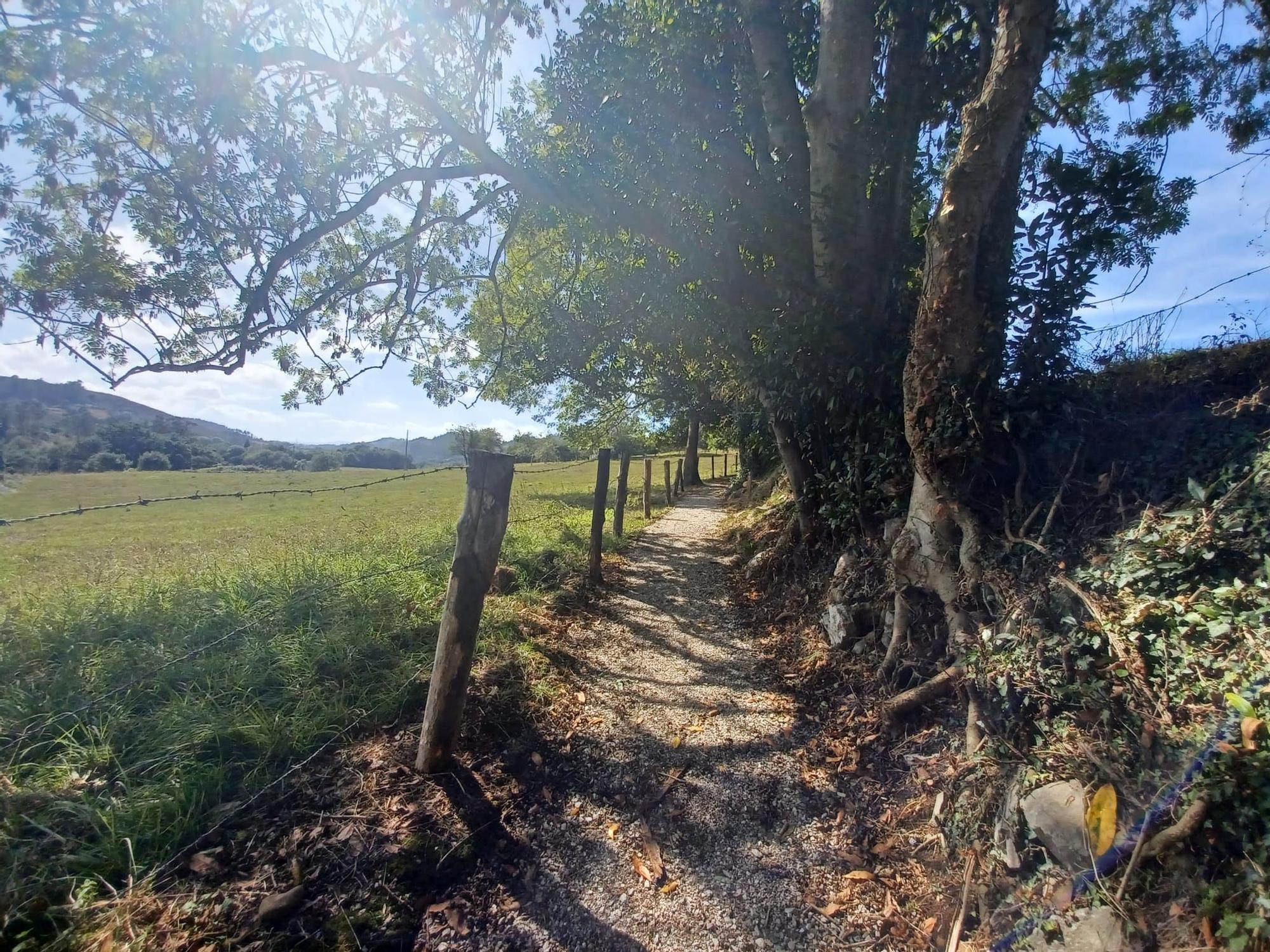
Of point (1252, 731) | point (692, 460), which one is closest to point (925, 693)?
point (1252, 731)

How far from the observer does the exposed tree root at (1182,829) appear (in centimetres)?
170

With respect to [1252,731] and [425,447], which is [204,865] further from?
[425,447]

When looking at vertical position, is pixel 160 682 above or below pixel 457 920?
above

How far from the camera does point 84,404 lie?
17.3 ft

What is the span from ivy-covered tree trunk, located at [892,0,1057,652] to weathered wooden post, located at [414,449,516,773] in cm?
308

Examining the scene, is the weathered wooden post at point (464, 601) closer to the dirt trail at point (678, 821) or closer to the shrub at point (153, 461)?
the dirt trail at point (678, 821)

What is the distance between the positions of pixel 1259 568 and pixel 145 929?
4.67m

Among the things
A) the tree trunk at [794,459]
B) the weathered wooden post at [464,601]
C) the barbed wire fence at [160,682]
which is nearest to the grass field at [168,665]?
the barbed wire fence at [160,682]

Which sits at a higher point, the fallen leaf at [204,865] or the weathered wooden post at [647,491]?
the weathered wooden post at [647,491]

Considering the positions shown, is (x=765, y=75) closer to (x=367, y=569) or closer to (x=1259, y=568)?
(x=1259, y=568)

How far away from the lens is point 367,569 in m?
6.00

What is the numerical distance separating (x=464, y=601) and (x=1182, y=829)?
3.16 m

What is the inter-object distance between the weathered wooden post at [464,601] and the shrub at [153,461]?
212 inches

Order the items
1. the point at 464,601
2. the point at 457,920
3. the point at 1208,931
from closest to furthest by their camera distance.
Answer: the point at 1208,931 → the point at 457,920 → the point at 464,601
